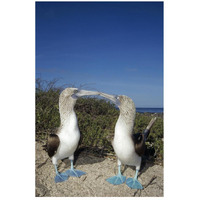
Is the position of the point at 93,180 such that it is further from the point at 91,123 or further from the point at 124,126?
the point at 91,123

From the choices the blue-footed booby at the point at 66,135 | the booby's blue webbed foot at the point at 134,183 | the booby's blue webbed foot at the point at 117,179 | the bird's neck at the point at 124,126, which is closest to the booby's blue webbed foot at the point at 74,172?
the blue-footed booby at the point at 66,135

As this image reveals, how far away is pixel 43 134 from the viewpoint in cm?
352

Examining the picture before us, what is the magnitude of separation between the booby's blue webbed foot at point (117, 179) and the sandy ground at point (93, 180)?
0.13 feet

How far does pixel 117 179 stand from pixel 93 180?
0.98 ft

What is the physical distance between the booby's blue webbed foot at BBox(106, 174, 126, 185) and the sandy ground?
0.04 m

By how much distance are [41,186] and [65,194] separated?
1.02 ft

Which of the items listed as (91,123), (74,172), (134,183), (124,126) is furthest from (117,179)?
(91,123)

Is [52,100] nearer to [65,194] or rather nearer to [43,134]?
[43,134]

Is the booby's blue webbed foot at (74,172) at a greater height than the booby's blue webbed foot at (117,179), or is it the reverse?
the booby's blue webbed foot at (74,172)

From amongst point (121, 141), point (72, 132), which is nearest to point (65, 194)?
point (72, 132)

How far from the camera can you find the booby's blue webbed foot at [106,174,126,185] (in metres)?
2.40

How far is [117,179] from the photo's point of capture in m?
2.44

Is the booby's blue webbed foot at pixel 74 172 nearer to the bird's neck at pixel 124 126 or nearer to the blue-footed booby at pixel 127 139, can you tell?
the blue-footed booby at pixel 127 139

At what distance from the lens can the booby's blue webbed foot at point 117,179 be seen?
7.86ft
